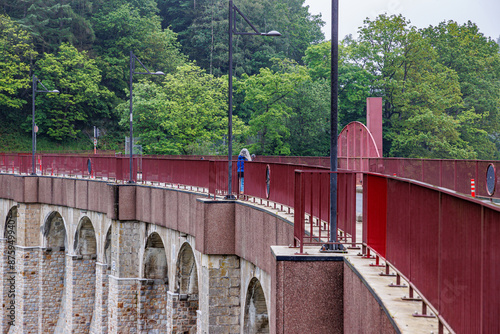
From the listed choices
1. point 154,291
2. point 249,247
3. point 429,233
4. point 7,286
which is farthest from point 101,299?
point 429,233

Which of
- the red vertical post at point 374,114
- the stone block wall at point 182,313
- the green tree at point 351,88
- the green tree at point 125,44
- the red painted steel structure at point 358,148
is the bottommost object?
the stone block wall at point 182,313

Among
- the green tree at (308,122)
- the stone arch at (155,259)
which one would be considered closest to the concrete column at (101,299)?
the stone arch at (155,259)

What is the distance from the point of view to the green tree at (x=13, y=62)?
68.4m

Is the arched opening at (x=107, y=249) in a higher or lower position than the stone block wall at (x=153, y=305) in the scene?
higher

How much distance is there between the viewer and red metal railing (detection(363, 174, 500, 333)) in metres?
4.25

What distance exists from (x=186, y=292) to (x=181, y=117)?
30.9 metres

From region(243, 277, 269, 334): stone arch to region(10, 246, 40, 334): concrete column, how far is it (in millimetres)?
21918

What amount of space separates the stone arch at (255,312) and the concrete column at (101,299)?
13666mm

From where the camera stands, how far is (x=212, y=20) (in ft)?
276

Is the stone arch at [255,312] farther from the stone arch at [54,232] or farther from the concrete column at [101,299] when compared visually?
the stone arch at [54,232]

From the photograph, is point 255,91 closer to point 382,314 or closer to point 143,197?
point 143,197

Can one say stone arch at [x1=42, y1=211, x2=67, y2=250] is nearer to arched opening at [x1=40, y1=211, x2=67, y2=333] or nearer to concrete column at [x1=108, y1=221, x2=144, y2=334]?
arched opening at [x1=40, y1=211, x2=67, y2=333]

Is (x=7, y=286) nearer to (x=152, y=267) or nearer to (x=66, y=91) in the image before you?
(x=152, y=267)

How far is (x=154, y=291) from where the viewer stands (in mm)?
27062
